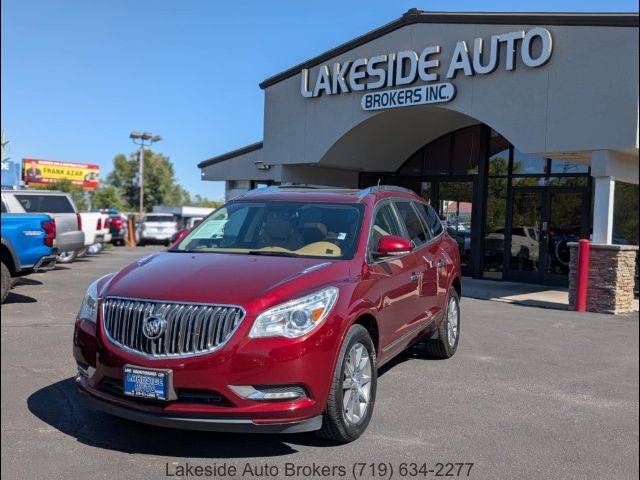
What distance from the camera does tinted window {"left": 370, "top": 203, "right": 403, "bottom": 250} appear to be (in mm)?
5156

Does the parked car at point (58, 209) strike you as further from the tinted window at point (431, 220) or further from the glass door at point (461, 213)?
the tinted window at point (431, 220)

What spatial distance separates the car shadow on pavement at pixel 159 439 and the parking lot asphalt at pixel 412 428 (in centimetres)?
1

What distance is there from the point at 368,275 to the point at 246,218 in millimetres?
1415

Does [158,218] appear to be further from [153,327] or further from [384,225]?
[153,327]

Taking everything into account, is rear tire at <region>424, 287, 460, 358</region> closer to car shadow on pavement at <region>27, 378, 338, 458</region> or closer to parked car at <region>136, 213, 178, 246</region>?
car shadow on pavement at <region>27, 378, 338, 458</region>

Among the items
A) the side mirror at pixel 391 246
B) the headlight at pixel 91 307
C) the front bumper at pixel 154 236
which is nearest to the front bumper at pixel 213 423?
the headlight at pixel 91 307

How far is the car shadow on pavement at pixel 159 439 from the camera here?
4129 millimetres

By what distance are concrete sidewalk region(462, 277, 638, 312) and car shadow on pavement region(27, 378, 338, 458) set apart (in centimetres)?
856

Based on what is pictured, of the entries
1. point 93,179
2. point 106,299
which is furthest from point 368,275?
point 93,179

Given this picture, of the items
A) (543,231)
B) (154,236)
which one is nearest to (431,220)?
(543,231)

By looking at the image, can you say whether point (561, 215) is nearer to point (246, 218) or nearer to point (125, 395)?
point (246, 218)

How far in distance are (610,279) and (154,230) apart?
2268cm

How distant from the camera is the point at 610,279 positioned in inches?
427

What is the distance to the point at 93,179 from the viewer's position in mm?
72125
